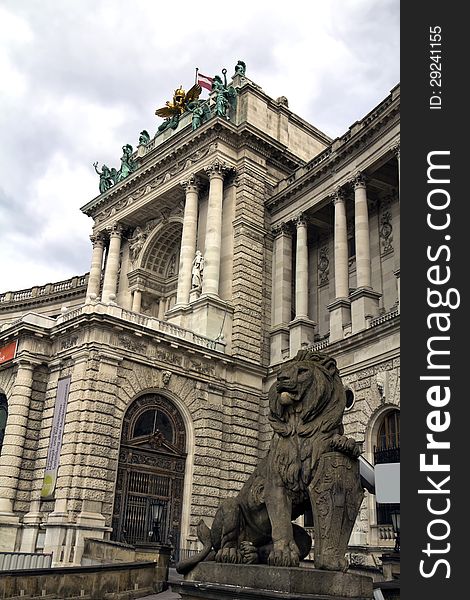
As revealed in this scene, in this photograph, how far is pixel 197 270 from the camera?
32312 mm

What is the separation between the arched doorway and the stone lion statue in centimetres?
1548

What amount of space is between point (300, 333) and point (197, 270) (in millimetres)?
6351

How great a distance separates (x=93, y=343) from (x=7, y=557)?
8.05 meters

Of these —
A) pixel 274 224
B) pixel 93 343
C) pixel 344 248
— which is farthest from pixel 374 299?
pixel 93 343

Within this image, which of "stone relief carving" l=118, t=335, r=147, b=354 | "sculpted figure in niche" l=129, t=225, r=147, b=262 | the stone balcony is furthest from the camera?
"sculpted figure in niche" l=129, t=225, r=147, b=262

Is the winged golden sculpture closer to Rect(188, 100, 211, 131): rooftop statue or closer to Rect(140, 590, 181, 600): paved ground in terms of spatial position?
Rect(188, 100, 211, 131): rooftop statue

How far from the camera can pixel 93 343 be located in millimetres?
24234

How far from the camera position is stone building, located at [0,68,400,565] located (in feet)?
77.4

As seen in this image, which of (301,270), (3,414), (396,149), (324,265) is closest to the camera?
(3,414)

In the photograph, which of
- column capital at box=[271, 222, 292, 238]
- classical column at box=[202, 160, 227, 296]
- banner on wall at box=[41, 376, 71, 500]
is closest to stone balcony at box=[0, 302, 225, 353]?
banner on wall at box=[41, 376, 71, 500]

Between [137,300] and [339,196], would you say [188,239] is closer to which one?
[137,300]

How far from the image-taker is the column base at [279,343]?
31.4 m

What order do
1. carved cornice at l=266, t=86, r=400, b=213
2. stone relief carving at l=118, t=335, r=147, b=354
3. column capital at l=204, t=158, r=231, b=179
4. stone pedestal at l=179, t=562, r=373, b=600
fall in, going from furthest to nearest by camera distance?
column capital at l=204, t=158, r=231, b=179
carved cornice at l=266, t=86, r=400, b=213
stone relief carving at l=118, t=335, r=147, b=354
stone pedestal at l=179, t=562, r=373, b=600

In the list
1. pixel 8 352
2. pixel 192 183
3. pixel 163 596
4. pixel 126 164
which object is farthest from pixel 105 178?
pixel 163 596
